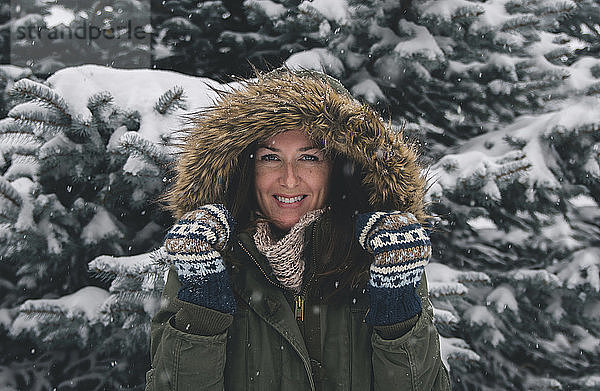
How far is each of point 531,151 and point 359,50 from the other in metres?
1.54

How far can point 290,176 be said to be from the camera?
203cm

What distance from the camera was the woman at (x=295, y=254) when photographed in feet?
5.62

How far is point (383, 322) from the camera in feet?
5.63

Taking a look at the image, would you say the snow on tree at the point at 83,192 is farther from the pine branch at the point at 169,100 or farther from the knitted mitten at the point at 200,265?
the knitted mitten at the point at 200,265

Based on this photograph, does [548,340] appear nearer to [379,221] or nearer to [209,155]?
[379,221]

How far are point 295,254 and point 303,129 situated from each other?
581mm

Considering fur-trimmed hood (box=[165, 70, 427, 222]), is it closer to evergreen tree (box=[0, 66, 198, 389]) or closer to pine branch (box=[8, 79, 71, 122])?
evergreen tree (box=[0, 66, 198, 389])

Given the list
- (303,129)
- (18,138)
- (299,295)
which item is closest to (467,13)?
(303,129)

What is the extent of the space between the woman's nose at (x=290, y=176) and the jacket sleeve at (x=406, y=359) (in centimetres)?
74

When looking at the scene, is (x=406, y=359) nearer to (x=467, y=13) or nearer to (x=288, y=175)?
(x=288, y=175)

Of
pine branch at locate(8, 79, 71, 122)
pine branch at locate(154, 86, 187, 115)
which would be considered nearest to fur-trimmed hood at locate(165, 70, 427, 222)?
→ pine branch at locate(154, 86, 187, 115)

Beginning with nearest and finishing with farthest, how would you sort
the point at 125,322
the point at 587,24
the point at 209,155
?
the point at 209,155 → the point at 125,322 → the point at 587,24

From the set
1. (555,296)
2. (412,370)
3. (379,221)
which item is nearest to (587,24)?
(555,296)

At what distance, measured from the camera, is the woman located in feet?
5.62
